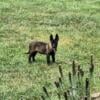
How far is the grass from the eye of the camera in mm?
12469

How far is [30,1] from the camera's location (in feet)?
86.9

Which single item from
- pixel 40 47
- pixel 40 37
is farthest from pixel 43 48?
pixel 40 37

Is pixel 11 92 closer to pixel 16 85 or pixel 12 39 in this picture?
pixel 16 85

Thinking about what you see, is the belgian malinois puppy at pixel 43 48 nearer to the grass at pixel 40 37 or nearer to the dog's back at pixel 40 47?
the dog's back at pixel 40 47

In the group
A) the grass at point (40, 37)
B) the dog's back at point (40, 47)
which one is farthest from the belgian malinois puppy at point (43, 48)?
the grass at point (40, 37)

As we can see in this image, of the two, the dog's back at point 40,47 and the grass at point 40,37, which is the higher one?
the dog's back at point 40,47

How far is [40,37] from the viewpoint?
19.0 meters

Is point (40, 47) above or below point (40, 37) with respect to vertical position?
above

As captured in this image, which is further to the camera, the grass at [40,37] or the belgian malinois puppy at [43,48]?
the belgian malinois puppy at [43,48]

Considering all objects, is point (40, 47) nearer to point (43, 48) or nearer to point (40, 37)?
point (43, 48)

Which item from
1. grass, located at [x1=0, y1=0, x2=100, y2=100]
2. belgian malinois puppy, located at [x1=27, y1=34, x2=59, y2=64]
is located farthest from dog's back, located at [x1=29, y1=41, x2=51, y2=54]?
grass, located at [x1=0, y1=0, x2=100, y2=100]

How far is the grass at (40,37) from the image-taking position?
40.9ft

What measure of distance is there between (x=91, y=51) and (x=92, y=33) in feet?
11.0

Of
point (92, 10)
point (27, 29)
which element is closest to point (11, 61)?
point (27, 29)
